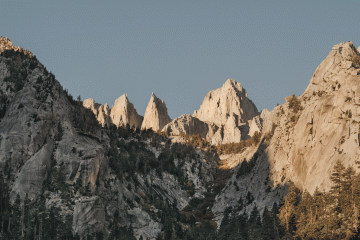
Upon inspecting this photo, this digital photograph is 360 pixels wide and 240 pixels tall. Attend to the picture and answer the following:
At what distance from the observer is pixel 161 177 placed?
182 meters

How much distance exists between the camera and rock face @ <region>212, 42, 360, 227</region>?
93.1 meters

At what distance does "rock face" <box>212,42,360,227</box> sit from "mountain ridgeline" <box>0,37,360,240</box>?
0.33 m

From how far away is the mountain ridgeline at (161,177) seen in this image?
88625 millimetres

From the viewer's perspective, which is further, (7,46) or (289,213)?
(7,46)

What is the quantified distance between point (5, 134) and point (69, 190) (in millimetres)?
30090

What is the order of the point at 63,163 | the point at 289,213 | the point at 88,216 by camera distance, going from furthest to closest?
1. the point at 63,163
2. the point at 88,216
3. the point at 289,213

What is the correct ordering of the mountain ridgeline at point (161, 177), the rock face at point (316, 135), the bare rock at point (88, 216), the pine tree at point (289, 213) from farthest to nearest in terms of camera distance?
1. the bare rock at point (88, 216)
2. the rock face at point (316, 135)
3. the mountain ridgeline at point (161, 177)
4. the pine tree at point (289, 213)

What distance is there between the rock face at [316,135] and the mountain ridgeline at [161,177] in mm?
330

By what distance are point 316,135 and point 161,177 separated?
300 ft

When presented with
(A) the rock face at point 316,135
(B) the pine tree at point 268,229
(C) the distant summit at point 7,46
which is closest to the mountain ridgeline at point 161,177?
(B) the pine tree at point 268,229

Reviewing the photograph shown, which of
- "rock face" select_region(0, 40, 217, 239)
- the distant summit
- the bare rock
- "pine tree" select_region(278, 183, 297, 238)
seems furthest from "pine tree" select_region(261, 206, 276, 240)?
the distant summit

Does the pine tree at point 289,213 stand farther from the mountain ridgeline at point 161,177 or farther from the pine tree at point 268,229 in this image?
the pine tree at point 268,229

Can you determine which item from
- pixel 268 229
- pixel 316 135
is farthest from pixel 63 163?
pixel 316 135

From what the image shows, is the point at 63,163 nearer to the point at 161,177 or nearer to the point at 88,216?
the point at 88,216
